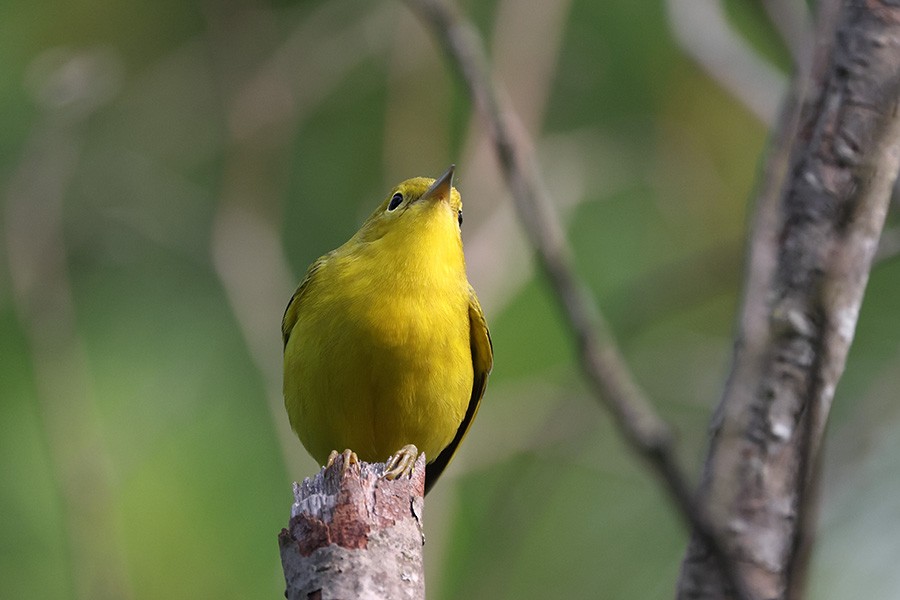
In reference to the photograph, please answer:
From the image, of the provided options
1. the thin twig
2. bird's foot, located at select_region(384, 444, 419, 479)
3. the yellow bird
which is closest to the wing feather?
the yellow bird

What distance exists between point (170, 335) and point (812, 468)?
735 cm

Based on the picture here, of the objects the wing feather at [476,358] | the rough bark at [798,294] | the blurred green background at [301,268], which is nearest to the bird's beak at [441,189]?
the wing feather at [476,358]

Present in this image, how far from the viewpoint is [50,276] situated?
7723mm

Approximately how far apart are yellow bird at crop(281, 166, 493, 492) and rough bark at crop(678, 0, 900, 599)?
5.90ft

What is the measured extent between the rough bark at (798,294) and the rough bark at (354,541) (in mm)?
707

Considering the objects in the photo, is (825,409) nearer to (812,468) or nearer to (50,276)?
(812,468)

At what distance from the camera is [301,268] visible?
937 cm

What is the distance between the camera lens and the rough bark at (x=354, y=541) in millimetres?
2945

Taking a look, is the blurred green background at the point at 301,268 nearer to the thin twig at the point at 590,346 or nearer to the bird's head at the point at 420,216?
the bird's head at the point at 420,216

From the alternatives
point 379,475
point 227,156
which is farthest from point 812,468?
point 227,156

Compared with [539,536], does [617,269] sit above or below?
above

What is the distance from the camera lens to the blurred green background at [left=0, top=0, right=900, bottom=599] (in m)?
7.20

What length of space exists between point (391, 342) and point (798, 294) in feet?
6.17

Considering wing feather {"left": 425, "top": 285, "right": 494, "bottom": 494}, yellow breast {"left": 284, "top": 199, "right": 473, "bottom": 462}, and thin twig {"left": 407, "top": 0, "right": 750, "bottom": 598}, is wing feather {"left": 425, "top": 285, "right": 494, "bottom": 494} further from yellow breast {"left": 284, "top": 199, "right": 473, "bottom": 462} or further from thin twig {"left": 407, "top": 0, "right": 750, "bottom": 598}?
thin twig {"left": 407, "top": 0, "right": 750, "bottom": 598}
